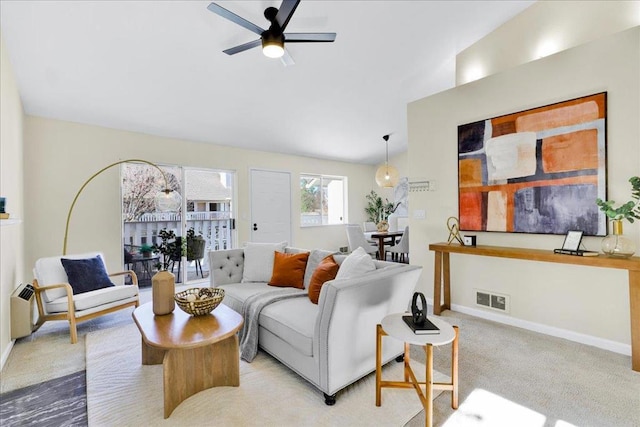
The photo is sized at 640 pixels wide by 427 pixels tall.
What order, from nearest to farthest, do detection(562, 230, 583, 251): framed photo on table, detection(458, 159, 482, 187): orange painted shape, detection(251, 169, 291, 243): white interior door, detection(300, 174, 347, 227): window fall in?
detection(562, 230, 583, 251): framed photo on table
detection(458, 159, 482, 187): orange painted shape
detection(251, 169, 291, 243): white interior door
detection(300, 174, 347, 227): window

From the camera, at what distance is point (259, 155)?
5812 mm

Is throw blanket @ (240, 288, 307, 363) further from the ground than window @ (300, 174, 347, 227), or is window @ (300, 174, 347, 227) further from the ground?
window @ (300, 174, 347, 227)

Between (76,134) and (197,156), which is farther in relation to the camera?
(197,156)

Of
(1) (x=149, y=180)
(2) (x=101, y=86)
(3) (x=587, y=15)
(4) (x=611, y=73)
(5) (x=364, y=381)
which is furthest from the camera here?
(1) (x=149, y=180)

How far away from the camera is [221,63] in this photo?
10.9ft

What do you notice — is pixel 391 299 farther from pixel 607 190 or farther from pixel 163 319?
pixel 607 190

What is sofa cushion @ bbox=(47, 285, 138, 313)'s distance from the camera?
2818 mm

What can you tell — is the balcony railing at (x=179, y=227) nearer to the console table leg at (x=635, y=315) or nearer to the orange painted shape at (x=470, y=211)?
the orange painted shape at (x=470, y=211)

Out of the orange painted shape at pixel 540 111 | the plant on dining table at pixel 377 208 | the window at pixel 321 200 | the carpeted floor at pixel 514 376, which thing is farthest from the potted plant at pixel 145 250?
the plant on dining table at pixel 377 208

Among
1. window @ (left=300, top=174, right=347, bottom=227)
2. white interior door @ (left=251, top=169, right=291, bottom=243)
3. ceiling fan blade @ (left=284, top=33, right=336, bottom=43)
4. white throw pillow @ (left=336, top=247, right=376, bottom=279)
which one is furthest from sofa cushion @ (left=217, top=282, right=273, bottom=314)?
window @ (left=300, top=174, right=347, bottom=227)

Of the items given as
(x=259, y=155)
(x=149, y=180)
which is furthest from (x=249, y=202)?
(x=149, y=180)

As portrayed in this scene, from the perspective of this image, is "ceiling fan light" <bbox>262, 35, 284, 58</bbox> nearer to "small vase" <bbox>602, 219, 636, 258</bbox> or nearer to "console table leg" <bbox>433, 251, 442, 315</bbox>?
"console table leg" <bbox>433, 251, 442, 315</bbox>

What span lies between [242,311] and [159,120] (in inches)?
126

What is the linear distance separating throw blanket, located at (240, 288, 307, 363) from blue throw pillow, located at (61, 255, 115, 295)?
1896mm
